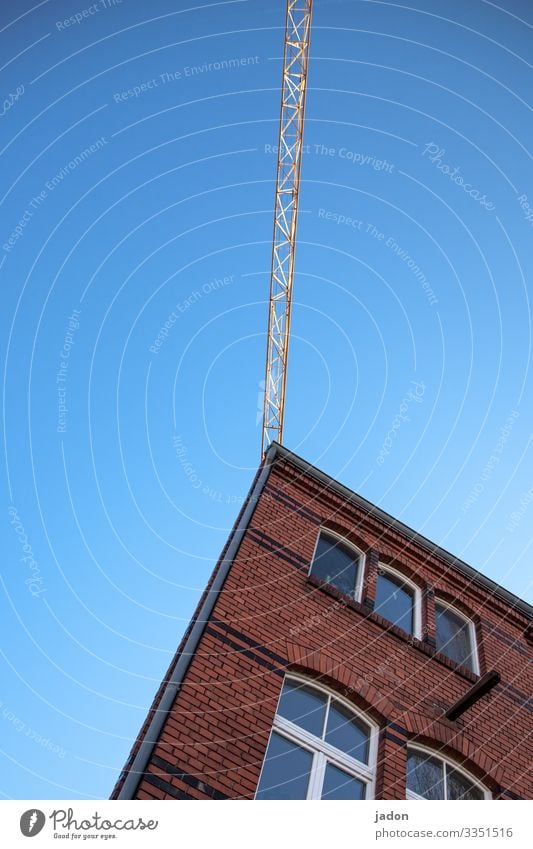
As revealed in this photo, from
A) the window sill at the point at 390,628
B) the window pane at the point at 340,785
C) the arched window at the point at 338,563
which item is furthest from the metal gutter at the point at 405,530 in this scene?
the window pane at the point at 340,785

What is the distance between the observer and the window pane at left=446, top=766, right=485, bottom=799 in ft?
35.9

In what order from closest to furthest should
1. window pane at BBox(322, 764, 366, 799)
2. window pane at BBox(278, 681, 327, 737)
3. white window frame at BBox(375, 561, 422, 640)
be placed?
window pane at BBox(322, 764, 366, 799), window pane at BBox(278, 681, 327, 737), white window frame at BBox(375, 561, 422, 640)

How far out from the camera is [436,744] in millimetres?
11133

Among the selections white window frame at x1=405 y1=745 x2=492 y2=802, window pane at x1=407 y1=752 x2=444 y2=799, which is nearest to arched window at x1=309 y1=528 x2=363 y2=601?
white window frame at x1=405 y1=745 x2=492 y2=802

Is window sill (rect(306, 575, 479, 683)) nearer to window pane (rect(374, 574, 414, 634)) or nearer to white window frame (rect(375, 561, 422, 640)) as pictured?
window pane (rect(374, 574, 414, 634))

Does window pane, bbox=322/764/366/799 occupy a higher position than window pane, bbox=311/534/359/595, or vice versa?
window pane, bbox=311/534/359/595

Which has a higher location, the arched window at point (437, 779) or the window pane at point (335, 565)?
the window pane at point (335, 565)

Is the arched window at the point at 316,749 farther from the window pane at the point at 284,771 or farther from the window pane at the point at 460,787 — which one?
the window pane at the point at 460,787

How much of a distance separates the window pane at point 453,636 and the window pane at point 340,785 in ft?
13.9

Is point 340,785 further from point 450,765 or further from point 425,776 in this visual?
point 450,765

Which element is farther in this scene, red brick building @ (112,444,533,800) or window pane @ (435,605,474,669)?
window pane @ (435,605,474,669)

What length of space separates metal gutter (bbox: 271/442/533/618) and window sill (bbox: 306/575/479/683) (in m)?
2.84

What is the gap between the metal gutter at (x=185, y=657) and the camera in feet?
26.3
